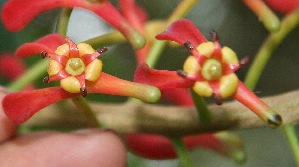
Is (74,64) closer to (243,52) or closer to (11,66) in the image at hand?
(11,66)

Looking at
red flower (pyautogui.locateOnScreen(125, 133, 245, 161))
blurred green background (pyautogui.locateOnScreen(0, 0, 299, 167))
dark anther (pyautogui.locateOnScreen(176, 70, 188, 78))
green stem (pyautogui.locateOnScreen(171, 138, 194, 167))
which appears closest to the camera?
dark anther (pyautogui.locateOnScreen(176, 70, 188, 78))

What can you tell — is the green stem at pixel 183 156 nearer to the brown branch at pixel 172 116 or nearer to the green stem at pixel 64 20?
the brown branch at pixel 172 116

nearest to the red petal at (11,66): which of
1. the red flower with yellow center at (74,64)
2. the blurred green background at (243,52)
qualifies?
the red flower with yellow center at (74,64)

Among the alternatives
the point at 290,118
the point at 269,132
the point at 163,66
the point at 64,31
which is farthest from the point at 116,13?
the point at 269,132

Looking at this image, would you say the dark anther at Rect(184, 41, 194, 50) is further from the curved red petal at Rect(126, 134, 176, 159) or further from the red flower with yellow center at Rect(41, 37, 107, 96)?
the curved red petal at Rect(126, 134, 176, 159)

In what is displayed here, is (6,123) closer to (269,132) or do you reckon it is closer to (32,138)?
(32,138)

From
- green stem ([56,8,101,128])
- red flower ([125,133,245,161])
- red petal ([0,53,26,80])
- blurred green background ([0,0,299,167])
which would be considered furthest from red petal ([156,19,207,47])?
blurred green background ([0,0,299,167])

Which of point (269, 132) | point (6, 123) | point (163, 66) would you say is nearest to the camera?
point (6, 123)
